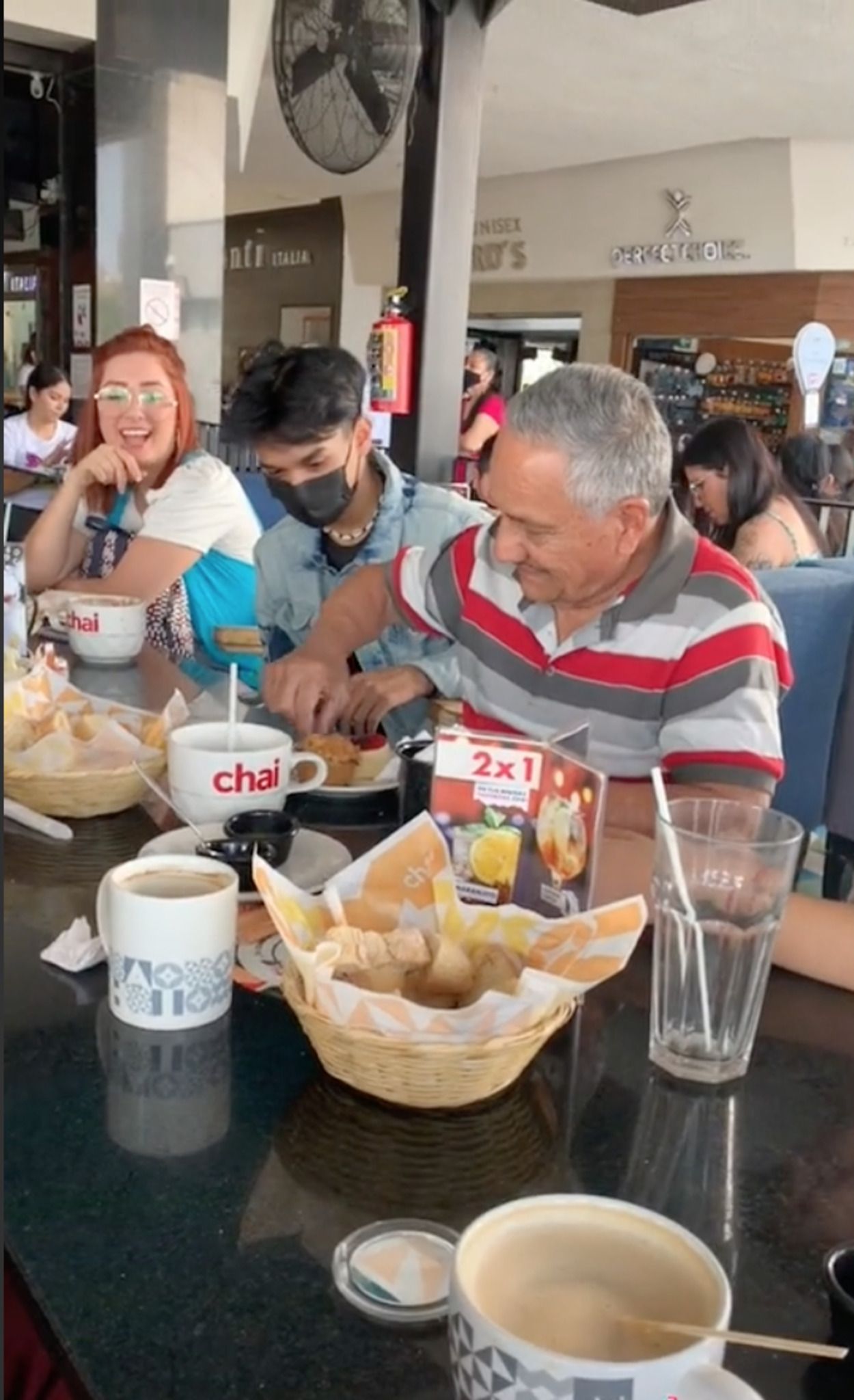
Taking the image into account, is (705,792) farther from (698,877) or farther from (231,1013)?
(231,1013)

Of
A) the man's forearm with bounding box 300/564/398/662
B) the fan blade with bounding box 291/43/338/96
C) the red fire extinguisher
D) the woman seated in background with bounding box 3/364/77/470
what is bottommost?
the man's forearm with bounding box 300/564/398/662

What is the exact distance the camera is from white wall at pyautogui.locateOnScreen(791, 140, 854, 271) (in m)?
7.23

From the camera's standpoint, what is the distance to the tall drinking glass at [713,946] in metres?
0.85

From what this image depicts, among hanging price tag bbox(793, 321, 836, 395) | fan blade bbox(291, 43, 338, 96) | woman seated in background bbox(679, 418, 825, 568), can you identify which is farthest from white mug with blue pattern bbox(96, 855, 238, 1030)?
hanging price tag bbox(793, 321, 836, 395)

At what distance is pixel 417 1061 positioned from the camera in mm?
741

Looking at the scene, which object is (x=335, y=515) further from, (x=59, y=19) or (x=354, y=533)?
(x=59, y=19)

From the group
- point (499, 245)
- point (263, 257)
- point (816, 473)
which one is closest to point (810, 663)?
point (816, 473)

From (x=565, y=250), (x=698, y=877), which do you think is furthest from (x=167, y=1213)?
(x=565, y=250)

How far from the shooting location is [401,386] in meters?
4.21

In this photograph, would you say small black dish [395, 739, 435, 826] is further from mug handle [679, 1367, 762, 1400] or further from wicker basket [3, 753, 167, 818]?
mug handle [679, 1367, 762, 1400]

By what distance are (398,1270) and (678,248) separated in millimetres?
8554

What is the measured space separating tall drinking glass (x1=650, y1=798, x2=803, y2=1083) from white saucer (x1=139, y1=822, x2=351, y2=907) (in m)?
0.34

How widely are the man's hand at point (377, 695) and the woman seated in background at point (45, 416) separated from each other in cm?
377

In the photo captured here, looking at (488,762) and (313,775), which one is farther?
(313,775)
